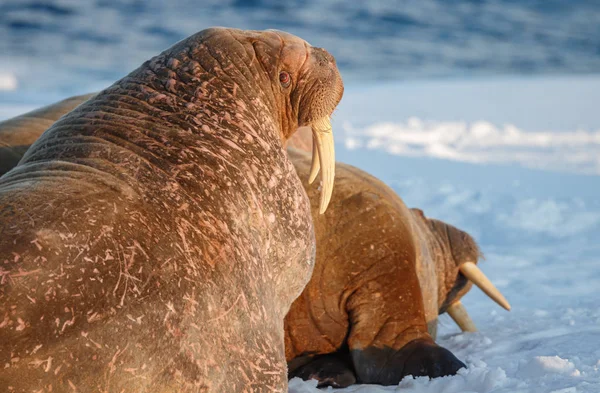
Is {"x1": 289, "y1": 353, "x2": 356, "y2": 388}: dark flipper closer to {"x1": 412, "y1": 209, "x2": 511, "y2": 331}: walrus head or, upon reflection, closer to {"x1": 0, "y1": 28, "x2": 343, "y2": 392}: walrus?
{"x1": 0, "y1": 28, "x2": 343, "y2": 392}: walrus

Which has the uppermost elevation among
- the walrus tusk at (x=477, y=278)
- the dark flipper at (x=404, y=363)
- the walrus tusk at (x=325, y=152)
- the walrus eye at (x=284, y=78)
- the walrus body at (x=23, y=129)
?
the walrus eye at (x=284, y=78)

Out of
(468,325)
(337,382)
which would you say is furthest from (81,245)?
(468,325)

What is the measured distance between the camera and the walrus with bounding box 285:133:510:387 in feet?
16.3

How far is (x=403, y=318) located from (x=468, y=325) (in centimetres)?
171

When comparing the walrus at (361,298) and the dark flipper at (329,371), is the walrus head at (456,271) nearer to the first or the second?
the walrus at (361,298)

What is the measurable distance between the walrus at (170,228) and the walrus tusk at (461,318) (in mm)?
3184

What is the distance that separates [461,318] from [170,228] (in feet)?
14.2

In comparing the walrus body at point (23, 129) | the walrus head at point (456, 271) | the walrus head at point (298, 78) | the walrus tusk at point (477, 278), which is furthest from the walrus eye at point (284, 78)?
the walrus tusk at point (477, 278)

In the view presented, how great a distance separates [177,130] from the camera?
3.31 meters

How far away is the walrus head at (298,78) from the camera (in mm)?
3895

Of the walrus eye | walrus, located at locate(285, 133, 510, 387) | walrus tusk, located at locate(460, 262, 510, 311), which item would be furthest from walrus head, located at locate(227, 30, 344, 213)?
walrus tusk, located at locate(460, 262, 510, 311)

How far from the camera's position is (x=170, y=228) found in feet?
9.44

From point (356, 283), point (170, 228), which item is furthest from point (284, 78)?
point (356, 283)

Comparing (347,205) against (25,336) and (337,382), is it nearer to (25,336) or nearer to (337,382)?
(337,382)
